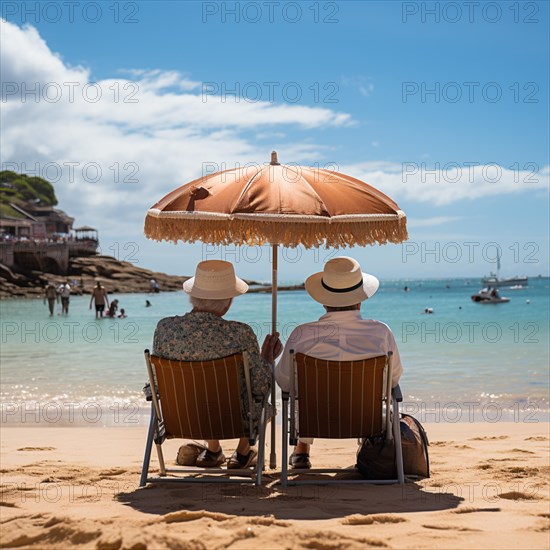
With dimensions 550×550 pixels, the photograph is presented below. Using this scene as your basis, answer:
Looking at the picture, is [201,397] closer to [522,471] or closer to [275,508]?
[275,508]

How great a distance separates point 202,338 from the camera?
15.4ft

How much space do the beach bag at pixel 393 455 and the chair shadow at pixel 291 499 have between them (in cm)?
11

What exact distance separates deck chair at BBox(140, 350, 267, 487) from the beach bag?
2.15 ft

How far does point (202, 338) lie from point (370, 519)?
5.13ft

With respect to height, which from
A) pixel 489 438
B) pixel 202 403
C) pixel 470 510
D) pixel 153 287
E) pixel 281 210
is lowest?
pixel 489 438

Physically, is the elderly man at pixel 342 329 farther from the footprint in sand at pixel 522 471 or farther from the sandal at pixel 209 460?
the footprint in sand at pixel 522 471

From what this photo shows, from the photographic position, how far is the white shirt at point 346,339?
469cm

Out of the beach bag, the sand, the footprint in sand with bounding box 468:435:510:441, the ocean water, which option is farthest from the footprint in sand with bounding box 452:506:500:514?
the ocean water

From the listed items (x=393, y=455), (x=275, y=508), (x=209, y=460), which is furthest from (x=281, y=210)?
(x=209, y=460)

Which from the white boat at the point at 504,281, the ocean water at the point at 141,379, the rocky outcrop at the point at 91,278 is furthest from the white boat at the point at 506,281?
the ocean water at the point at 141,379

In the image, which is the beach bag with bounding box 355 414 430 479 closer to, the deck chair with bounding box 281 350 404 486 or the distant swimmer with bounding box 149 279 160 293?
the deck chair with bounding box 281 350 404 486

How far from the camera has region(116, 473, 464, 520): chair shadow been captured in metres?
3.94

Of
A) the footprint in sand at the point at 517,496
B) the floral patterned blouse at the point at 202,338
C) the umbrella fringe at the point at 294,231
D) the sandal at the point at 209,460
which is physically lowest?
the sandal at the point at 209,460

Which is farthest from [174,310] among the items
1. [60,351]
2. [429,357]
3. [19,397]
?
[19,397]
